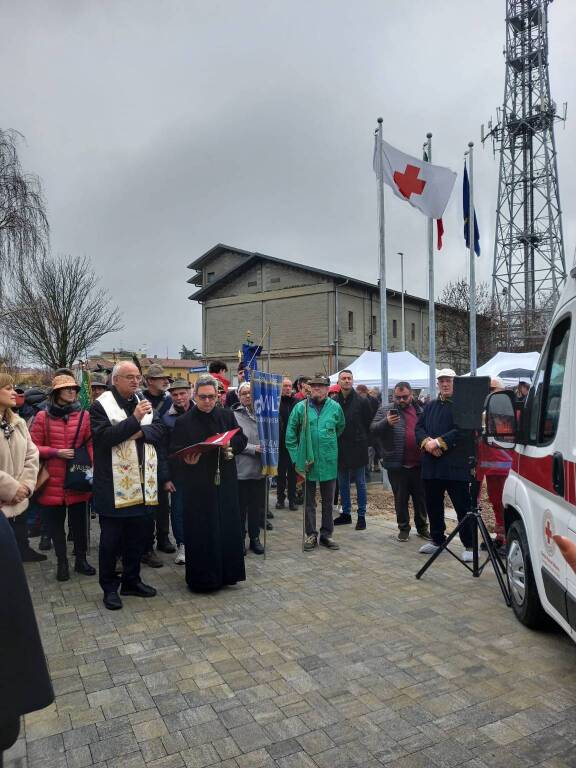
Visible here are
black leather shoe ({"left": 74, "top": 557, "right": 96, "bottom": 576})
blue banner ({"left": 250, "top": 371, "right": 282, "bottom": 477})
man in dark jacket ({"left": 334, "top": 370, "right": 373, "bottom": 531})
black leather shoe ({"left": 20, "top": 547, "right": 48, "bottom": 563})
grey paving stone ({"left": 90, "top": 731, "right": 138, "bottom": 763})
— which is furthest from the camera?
man in dark jacket ({"left": 334, "top": 370, "right": 373, "bottom": 531})

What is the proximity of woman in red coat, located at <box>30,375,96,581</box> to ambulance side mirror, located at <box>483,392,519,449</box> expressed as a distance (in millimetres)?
3840

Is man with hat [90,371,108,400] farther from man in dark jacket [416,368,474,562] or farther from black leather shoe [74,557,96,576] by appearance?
man in dark jacket [416,368,474,562]

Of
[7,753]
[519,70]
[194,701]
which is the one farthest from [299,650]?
[519,70]

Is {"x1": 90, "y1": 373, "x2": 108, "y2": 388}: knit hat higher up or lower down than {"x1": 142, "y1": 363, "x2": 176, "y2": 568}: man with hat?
higher up

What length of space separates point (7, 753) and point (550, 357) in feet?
12.8

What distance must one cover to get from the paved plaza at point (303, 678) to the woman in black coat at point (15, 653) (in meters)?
1.39

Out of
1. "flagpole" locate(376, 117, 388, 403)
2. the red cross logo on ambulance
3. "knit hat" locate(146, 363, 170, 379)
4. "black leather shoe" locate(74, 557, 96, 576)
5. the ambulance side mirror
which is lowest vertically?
"black leather shoe" locate(74, 557, 96, 576)

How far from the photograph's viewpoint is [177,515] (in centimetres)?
666

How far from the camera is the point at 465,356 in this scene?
32719 mm

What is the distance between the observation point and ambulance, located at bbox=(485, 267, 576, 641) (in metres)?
3.15

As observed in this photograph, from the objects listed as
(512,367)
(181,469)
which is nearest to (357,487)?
(181,469)

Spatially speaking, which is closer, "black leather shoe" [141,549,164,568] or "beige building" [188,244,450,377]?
"black leather shoe" [141,549,164,568]

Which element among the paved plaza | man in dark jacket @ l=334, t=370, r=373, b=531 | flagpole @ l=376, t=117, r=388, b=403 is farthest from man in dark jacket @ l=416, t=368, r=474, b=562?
flagpole @ l=376, t=117, r=388, b=403

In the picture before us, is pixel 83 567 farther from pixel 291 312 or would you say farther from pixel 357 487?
pixel 291 312
